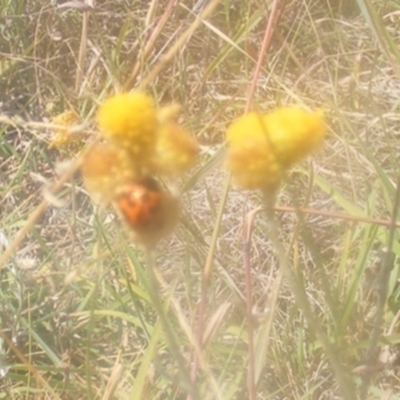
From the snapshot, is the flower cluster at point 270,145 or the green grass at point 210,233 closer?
the flower cluster at point 270,145

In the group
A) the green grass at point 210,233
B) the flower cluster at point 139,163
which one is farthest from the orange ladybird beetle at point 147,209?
the green grass at point 210,233

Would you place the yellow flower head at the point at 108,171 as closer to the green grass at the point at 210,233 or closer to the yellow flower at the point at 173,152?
the yellow flower at the point at 173,152

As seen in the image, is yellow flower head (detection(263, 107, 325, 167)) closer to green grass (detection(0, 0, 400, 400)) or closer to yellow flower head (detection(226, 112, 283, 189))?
yellow flower head (detection(226, 112, 283, 189))

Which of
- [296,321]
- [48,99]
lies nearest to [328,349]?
[296,321]

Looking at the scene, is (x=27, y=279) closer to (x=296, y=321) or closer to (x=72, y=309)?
(x=72, y=309)

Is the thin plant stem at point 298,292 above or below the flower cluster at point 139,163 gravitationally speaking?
below

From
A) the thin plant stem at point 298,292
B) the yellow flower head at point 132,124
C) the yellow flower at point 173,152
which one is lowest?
the thin plant stem at point 298,292
